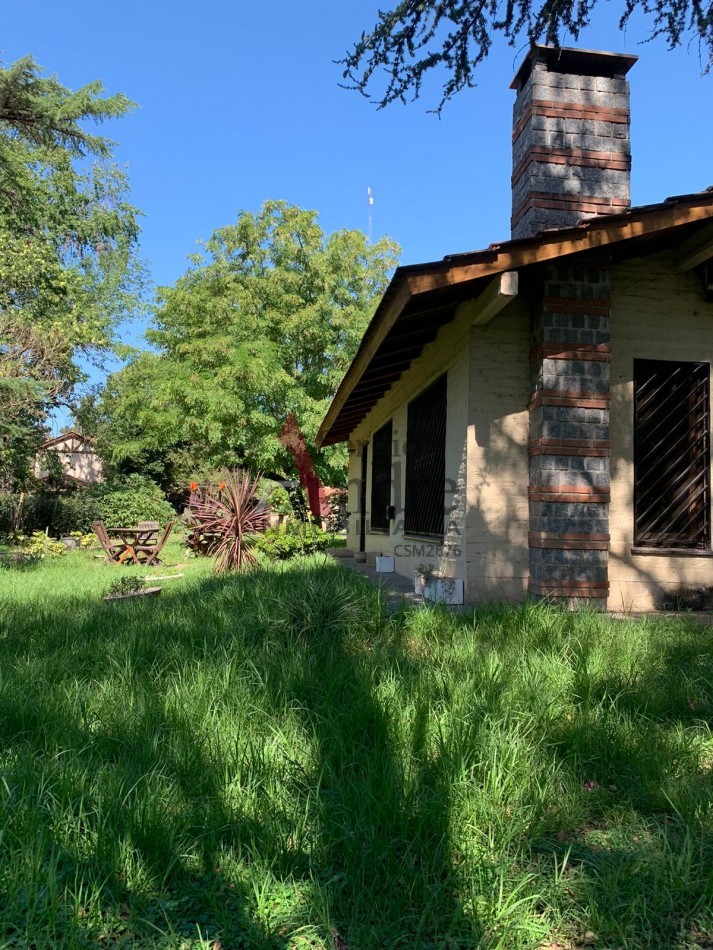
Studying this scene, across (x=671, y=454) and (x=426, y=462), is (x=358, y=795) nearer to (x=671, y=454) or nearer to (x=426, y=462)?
(x=671, y=454)

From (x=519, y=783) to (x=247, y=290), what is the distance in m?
21.7

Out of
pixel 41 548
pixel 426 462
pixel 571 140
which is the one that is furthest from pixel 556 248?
pixel 41 548

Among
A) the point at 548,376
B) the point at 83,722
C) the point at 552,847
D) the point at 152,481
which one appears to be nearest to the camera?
the point at 552,847

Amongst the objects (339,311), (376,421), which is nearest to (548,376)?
(376,421)

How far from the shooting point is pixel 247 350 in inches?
800

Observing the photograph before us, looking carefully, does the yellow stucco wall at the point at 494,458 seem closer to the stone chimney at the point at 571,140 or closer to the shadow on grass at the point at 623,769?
the stone chimney at the point at 571,140

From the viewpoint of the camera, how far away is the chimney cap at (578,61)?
6.62 metres

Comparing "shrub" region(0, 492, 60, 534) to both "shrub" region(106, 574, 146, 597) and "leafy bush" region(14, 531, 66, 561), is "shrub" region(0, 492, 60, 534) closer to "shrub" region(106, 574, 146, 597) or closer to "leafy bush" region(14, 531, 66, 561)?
"leafy bush" region(14, 531, 66, 561)

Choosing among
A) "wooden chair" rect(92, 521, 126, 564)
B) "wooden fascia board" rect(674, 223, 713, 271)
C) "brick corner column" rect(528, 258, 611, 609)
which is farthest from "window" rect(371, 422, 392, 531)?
"wooden fascia board" rect(674, 223, 713, 271)

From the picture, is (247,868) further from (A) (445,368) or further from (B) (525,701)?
(A) (445,368)

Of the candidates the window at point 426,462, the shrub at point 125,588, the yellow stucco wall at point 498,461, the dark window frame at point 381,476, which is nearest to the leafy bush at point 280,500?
the dark window frame at point 381,476

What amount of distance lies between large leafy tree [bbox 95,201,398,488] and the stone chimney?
44.8ft

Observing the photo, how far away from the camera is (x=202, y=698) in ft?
10.7

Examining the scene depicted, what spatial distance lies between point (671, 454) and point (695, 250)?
186 cm
